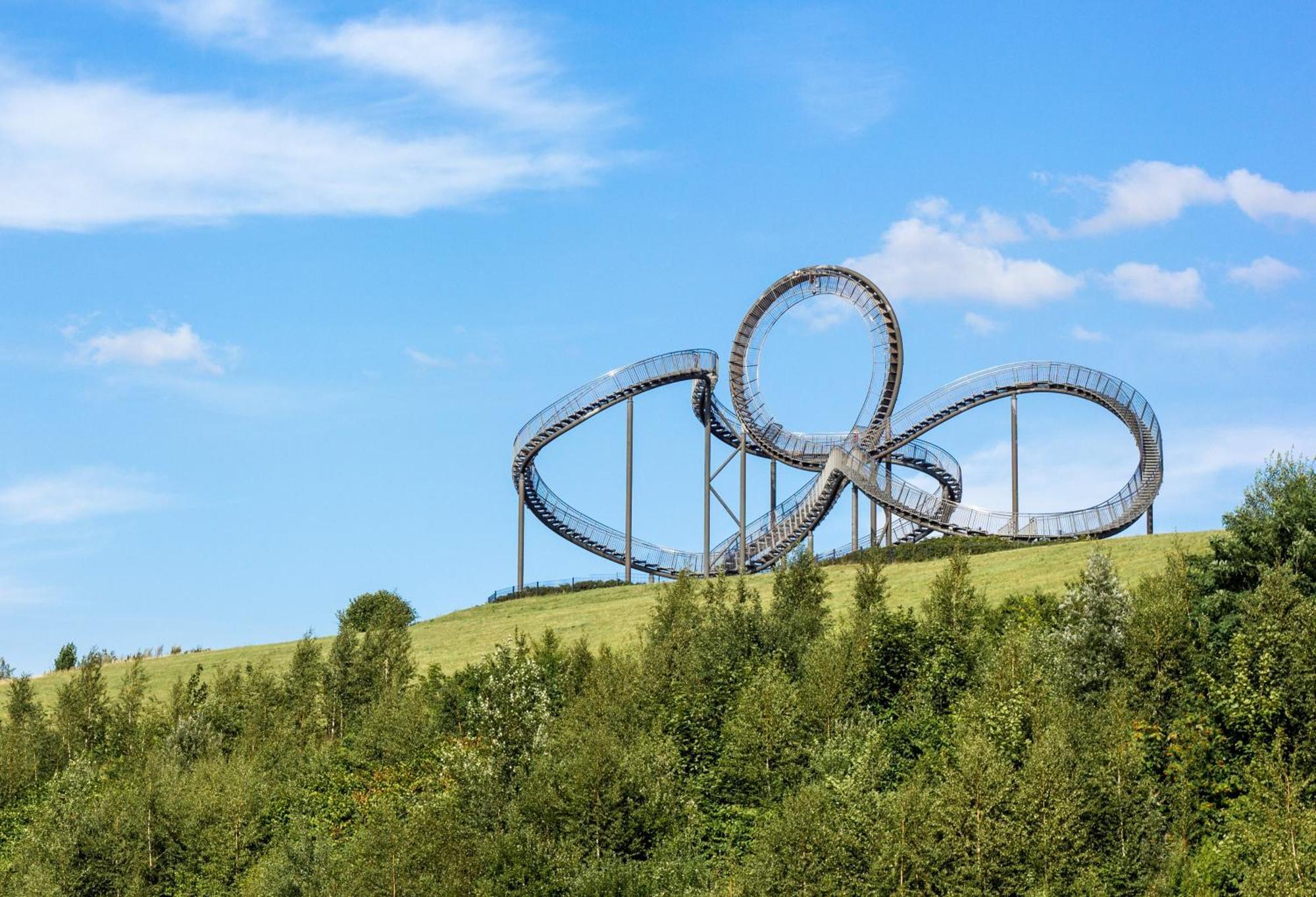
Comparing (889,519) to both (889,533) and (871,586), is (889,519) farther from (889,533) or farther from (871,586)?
(871,586)

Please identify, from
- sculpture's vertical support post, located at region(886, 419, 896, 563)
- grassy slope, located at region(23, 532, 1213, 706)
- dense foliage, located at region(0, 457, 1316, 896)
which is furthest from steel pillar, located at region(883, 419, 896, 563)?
dense foliage, located at region(0, 457, 1316, 896)

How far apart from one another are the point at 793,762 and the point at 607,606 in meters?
30.3

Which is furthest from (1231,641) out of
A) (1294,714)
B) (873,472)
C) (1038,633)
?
(873,472)

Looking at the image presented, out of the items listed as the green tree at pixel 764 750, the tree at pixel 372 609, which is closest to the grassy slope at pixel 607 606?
the tree at pixel 372 609

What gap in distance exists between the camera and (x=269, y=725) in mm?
72875

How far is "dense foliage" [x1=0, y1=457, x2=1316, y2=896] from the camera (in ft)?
146

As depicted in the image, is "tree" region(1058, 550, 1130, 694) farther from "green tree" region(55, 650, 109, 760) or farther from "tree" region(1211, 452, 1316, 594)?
"green tree" region(55, 650, 109, 760)

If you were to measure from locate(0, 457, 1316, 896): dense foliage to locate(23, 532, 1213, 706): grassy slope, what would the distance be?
3.00 meters

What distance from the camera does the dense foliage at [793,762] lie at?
146 ft

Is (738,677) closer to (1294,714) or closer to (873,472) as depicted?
(1294,714)

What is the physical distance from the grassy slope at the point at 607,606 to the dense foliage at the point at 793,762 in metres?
3.00

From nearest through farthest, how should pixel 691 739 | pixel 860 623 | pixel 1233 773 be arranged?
pixel 1233 773 < pixel 691 739 < pixel 860 623

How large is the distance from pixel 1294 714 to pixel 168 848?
3948cm

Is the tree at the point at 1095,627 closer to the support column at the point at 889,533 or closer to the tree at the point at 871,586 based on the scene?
the tree at the point at 871,586
